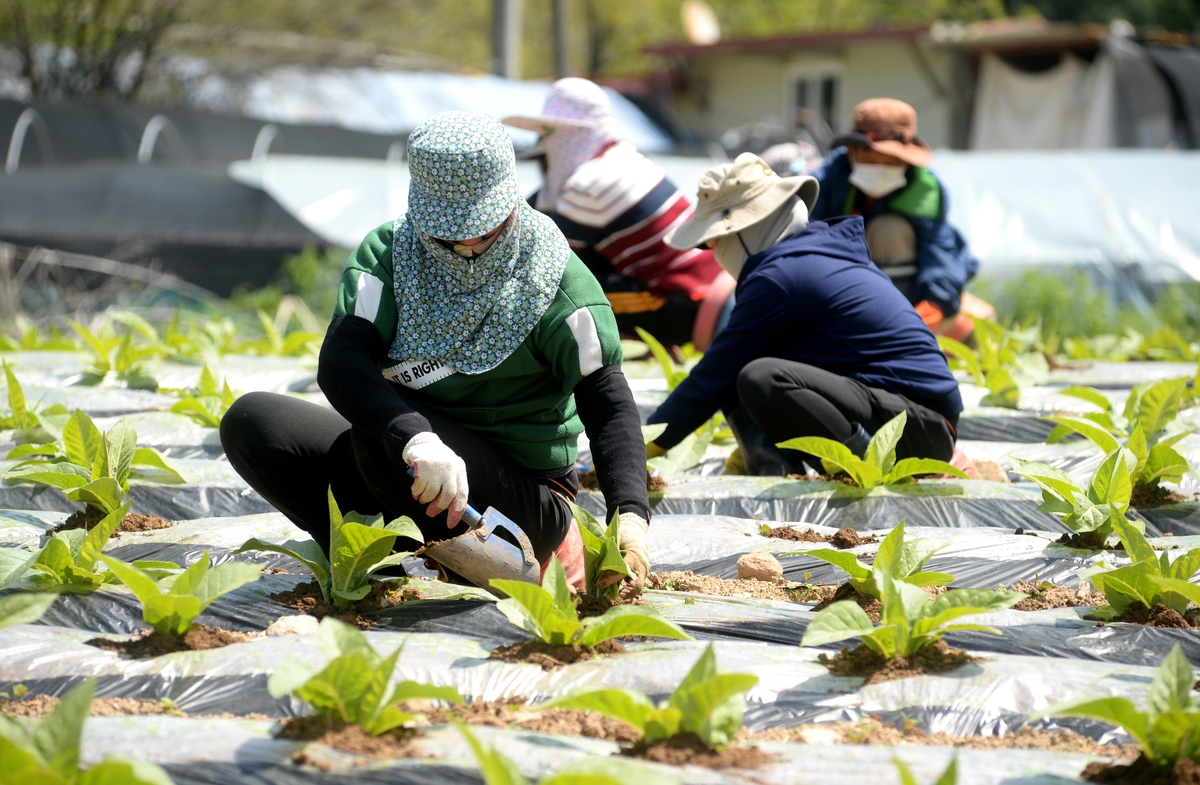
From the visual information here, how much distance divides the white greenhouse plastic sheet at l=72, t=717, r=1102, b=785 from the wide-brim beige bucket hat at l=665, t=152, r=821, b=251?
1967 millimetres

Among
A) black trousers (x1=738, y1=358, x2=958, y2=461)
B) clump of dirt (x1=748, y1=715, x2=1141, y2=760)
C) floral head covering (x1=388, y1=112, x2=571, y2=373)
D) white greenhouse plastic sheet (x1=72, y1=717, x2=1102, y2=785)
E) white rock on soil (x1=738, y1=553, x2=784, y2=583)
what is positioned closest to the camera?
white greenhouse plastic sheet (x1=72, y1=717, x2=1102, y2=785)

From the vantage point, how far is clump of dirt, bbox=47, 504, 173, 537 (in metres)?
2.64

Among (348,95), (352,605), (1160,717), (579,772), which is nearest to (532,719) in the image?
(579,772)

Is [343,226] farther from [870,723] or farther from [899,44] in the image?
[899,44]

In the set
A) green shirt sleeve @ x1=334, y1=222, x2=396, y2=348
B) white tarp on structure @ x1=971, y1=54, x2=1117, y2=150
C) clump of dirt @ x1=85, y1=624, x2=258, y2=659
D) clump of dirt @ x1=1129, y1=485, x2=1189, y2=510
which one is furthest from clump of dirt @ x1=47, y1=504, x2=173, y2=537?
white tarp on structure @ x1=971, y1=54, x2=1117, y2=150

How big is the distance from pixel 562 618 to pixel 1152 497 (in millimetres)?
1799

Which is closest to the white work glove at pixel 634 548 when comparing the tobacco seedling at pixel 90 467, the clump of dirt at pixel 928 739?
the clump of dirt at pixel 928 739

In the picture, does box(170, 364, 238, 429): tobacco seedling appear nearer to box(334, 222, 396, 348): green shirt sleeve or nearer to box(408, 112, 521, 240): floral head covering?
box(334, 222, 396, 348): green shirt sleeve

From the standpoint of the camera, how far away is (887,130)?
4.63 m

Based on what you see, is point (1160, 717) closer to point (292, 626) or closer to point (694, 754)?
point (694, 754)

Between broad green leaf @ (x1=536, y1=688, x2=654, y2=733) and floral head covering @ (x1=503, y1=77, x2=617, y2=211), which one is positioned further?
floral head covering @ (x1=503, y1=77, x2=617, y2=211)

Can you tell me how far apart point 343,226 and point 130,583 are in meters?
6.69

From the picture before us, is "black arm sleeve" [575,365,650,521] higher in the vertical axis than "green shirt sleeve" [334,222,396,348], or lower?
lower

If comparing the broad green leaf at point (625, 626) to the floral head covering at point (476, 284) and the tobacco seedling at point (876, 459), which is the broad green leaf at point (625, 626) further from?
the tobacco seedling at point (876, 459)
